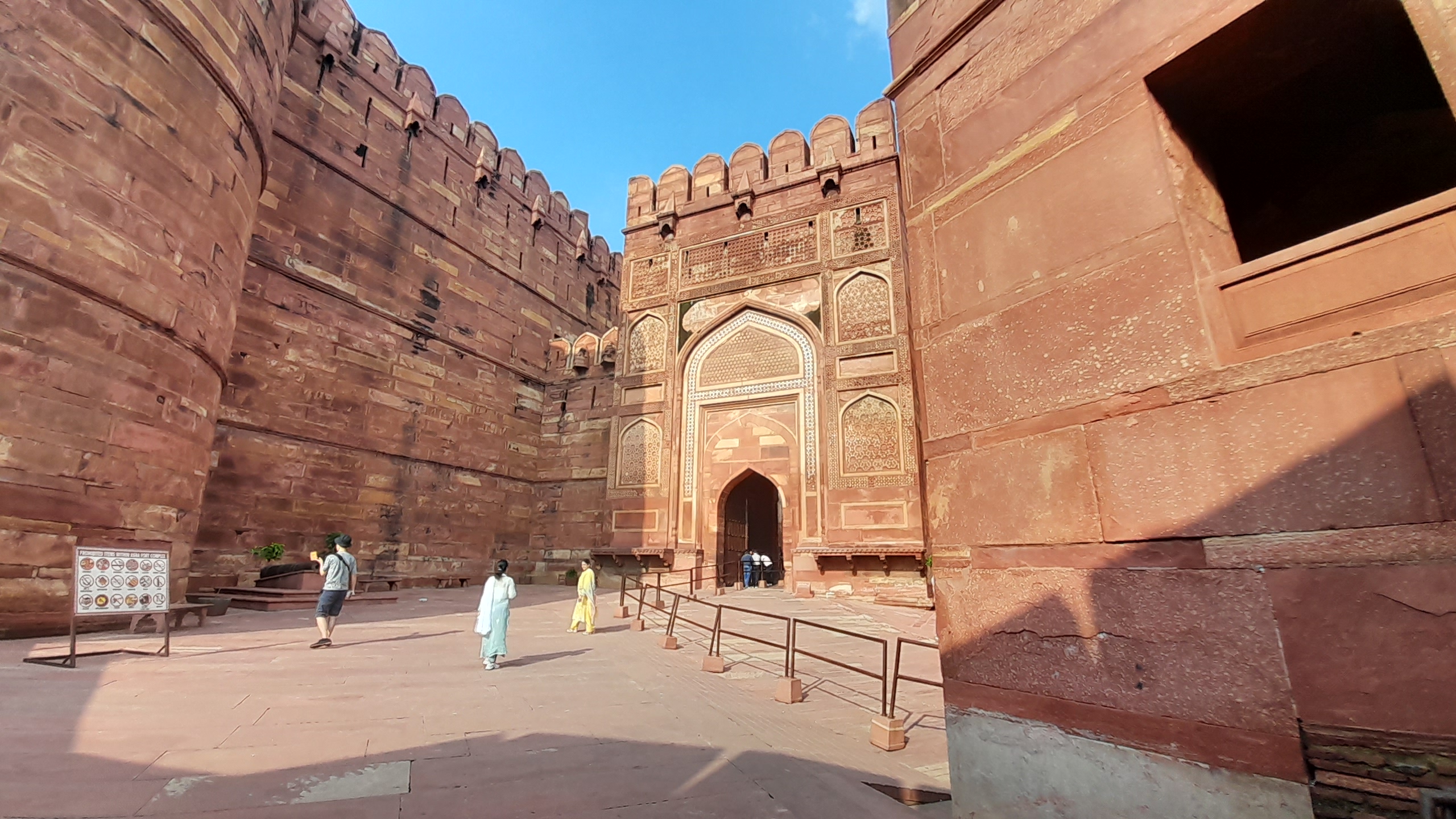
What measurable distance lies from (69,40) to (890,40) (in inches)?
301

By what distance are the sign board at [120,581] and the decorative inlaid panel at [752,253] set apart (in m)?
11.0

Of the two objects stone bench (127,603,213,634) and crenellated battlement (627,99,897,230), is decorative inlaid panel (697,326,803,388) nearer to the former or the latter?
crenellated battlement (627,99,897,230)

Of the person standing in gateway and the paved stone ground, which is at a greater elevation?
the person standing in gateway

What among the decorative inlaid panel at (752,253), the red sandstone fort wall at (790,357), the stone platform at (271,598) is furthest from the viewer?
the decorative inlaid panel at (752,253)

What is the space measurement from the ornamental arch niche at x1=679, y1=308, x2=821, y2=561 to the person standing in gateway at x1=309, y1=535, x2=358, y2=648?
Result: 7.41 meters

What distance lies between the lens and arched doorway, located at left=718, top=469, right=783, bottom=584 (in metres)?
13.2

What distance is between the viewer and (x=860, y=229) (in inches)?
515

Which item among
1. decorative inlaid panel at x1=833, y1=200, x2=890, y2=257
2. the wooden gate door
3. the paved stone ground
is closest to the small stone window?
the paved stone ground

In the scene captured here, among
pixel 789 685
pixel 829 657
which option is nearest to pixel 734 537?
pixel 829 657

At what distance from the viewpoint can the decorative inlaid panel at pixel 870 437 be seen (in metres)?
11.6

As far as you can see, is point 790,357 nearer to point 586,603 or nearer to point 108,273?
point 586,603

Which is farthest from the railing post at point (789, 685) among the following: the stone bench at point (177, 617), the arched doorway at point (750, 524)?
the arched doorway at point (750, 524)

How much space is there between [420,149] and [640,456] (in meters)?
8.95

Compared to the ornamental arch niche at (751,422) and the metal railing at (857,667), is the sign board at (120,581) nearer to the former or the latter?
the metal railing at (857,667)
